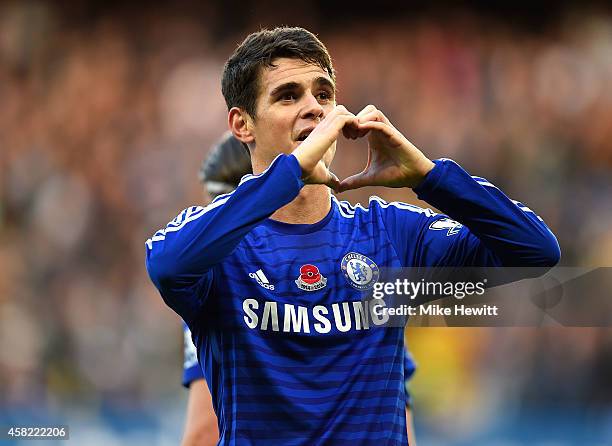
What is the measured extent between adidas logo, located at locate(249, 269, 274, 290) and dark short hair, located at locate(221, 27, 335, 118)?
1.62 ft

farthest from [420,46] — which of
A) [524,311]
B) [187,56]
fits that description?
[524,311]

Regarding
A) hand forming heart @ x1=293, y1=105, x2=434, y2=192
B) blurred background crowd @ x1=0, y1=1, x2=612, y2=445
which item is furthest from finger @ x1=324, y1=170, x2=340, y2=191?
blurred background crowd @ x1=0, y1=1, x2=612, y2=445

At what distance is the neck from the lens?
2.56 metres

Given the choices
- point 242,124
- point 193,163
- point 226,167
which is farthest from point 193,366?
point 193,163

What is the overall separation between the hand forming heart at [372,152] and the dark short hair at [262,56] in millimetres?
284

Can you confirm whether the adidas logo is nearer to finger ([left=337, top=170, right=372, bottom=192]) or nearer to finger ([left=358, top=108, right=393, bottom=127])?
finger ([left=337, top=170, right=372, bottom=192])

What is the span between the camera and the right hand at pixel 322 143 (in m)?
2.30

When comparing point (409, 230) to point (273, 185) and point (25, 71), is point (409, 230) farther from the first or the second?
point (25, 71)

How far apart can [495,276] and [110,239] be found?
4994 mm

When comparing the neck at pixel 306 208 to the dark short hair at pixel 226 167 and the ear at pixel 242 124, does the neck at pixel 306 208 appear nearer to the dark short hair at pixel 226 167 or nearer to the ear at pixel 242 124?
the ear at pixel 242 124

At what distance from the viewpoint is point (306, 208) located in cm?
257

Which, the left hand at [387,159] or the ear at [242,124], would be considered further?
the ear at [242,124]

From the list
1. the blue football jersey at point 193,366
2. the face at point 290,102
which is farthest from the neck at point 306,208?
the blue football jersey at point 193,366

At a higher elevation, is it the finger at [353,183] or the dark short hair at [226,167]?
the dark short hair at [226,167]
